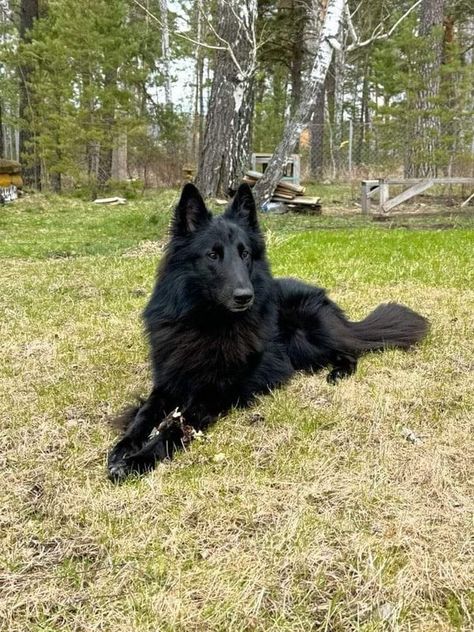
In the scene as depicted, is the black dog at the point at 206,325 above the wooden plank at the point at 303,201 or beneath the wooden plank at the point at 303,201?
beneath

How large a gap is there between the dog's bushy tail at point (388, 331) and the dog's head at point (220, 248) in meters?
1.00

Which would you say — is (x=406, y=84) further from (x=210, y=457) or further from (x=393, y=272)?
(x=210, y=457)

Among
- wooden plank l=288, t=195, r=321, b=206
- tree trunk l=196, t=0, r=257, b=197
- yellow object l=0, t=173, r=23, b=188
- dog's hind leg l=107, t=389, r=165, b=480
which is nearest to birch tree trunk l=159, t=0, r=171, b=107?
yellow object l=0, t=173, r=23, b=188

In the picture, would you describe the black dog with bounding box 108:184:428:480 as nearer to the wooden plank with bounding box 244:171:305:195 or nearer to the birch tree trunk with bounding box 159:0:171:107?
the wooden plank with bounding box 244:171:305:195

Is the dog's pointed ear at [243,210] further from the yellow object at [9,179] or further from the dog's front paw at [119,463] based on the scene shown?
the yellow object at [9,179]

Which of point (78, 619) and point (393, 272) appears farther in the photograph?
point (393, 272)

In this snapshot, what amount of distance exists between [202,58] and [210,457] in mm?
23138

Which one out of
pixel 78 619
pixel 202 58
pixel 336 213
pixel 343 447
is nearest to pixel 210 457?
pixel 343 447

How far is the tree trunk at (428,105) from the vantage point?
1288 centimetres

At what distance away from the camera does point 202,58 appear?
885 inches

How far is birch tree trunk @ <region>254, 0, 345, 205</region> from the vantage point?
934cm

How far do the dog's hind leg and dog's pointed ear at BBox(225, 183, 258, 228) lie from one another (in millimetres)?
1002

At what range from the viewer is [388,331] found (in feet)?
11.7

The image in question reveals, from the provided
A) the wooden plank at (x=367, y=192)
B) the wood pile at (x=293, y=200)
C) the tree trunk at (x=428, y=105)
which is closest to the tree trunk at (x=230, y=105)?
the wood pile at (x=293, y=200)
